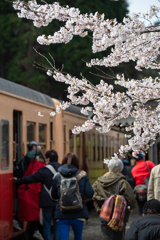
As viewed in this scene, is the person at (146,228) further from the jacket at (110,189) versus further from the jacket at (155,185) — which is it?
the jacket at (155,185)

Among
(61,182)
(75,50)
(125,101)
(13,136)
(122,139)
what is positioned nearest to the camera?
(61,182)

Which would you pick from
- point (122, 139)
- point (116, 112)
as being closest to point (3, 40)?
point (122, 139)

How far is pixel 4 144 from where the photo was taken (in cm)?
630

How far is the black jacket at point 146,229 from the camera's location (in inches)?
138

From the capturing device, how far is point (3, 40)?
84.2ft

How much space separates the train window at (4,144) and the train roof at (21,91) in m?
0.52

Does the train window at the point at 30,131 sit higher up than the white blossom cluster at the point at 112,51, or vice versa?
the white blossom cluster at the point at 112,51

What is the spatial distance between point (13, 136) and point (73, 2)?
2025 centimetres

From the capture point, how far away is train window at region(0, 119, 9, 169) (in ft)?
20.3

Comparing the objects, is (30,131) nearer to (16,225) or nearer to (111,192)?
(16,225)

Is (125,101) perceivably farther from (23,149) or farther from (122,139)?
(122,139)


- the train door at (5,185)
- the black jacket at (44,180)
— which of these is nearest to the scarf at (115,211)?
the black jacket at (44,180)

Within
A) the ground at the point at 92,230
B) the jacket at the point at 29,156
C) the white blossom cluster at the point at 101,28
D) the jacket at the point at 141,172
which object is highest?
the white blossom cluster at the point at 101,28

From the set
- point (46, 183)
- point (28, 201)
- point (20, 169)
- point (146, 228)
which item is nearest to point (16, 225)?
point (28, 201)
